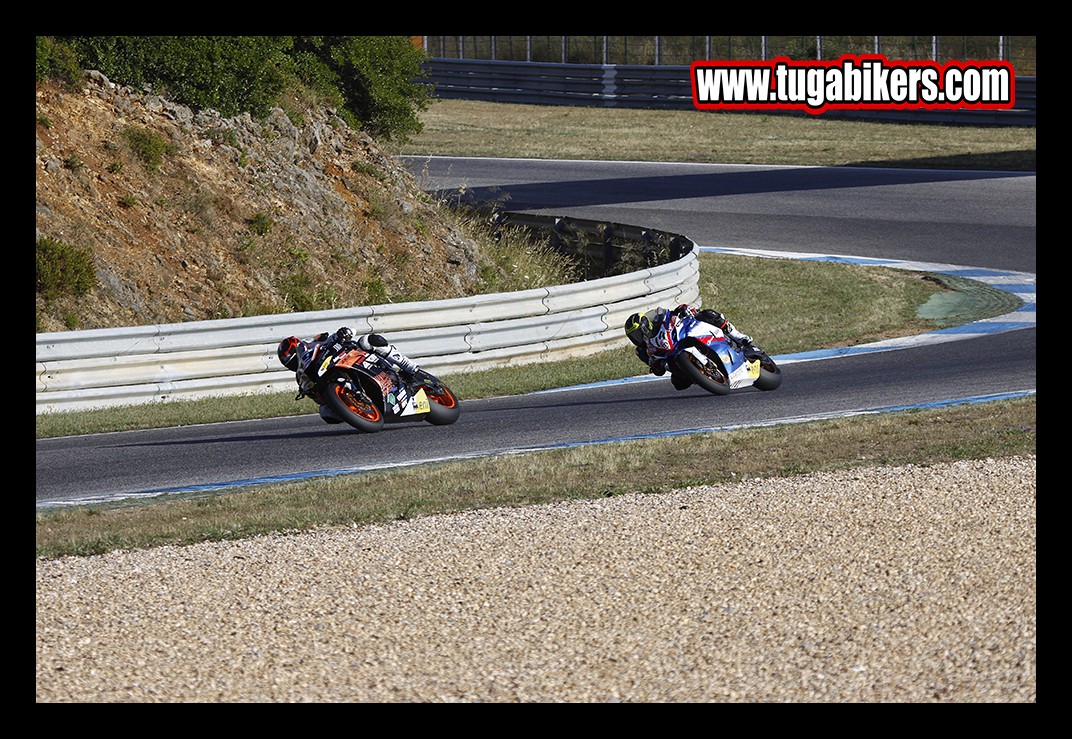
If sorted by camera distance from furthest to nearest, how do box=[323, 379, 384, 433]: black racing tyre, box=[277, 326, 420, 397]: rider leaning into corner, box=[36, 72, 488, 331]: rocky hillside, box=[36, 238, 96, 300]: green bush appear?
box=[36, 72, 488, 331]: rocky hillside, box=[36, 238, 96, 300]: green bush, box=[323, 379, 384, 433]: black racing tyre, box=[277, 326, 420, 397]: rider leaning into corner

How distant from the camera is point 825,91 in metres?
40.1

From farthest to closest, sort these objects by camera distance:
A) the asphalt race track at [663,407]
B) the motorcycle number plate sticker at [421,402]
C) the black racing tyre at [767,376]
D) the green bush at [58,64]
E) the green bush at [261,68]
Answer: the green bush at [261,68] → the green bush at [58,64] → the black racing tyre at [767,376] → the motorcycle number plate sticker at [421,402] → the asphalt race track at [663,407]

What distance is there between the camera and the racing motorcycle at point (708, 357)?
1254 cm

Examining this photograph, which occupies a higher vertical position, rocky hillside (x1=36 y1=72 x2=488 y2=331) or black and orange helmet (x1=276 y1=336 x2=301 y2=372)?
rocky hillside (x1=36 y1=72 x2=488 y2=331)

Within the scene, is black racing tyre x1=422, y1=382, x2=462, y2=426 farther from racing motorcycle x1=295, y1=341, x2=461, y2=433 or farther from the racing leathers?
the racing leathers

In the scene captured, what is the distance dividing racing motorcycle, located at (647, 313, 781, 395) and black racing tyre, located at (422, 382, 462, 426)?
6.54ft

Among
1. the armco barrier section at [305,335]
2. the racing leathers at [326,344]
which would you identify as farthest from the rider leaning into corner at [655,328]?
the armco barrier section at [305,335]

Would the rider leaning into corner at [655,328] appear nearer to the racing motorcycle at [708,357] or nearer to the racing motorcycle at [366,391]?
the racing motorcycle at [708,357]

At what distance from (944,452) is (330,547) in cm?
520

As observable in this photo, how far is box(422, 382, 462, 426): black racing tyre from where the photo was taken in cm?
1252

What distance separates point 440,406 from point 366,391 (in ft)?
2.63

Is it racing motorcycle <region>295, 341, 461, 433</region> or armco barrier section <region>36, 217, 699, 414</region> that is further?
armco barrier section <region>36, 217, 699, 414</region>

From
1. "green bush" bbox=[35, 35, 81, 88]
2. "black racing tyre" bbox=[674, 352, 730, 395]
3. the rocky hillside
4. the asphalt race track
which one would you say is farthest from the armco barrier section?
"green bush" bbox=[35, 35, 81, 88]
